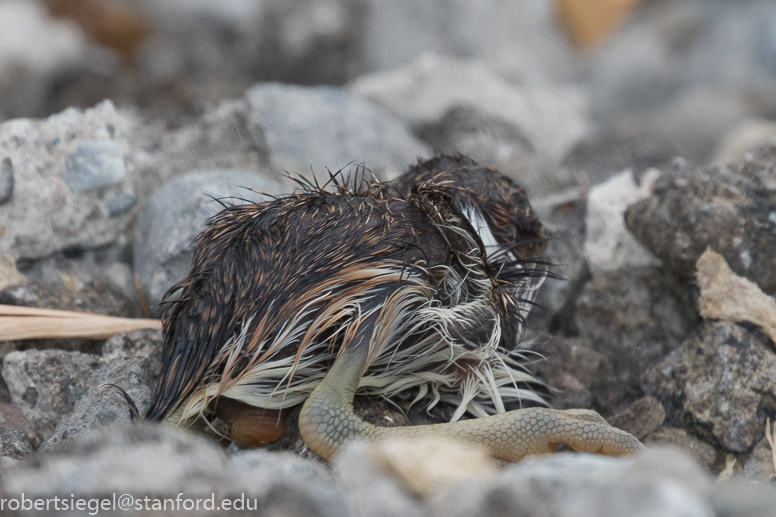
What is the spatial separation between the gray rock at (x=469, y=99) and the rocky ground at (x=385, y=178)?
3 cm

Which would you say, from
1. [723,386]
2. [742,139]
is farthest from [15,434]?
[742,139]

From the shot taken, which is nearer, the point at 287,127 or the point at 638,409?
the point at 638,409

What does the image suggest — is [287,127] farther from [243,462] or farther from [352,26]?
[352,26]

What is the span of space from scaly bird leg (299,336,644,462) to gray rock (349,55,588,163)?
3.43 meters

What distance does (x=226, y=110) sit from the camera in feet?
11.7

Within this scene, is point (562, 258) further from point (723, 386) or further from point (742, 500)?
point (742, 500)

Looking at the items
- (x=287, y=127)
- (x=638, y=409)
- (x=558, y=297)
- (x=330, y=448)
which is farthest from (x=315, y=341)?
(x=287, y=127)

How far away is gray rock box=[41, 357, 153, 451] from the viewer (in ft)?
5.53

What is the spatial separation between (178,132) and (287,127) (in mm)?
599

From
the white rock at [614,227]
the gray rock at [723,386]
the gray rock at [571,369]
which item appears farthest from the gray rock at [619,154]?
the gray rock at [723,386]

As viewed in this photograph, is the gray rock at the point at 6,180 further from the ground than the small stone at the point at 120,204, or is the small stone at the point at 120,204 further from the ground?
the gray rock at the point at 6,180

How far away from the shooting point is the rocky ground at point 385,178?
1.06m

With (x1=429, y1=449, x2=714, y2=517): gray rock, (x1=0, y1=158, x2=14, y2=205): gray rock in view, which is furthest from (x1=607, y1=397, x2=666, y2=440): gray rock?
(x1=0, y1=158, x2=14, y2=205): gray rock

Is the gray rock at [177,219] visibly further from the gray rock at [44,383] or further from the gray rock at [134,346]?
the gray rock at [44,383]
